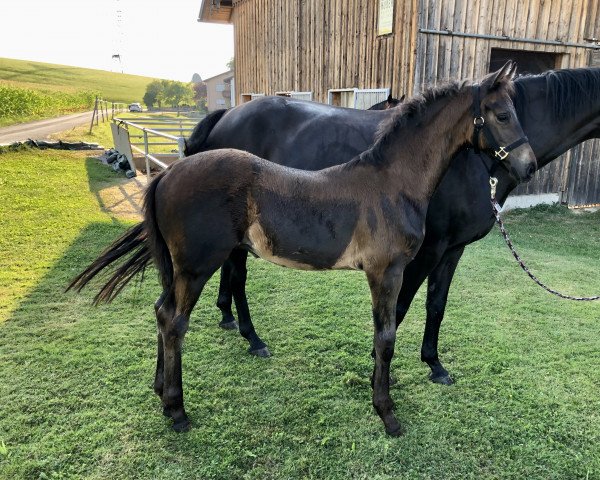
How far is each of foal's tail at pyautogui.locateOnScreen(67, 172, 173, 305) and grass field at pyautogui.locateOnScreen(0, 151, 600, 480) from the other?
27.1 inches

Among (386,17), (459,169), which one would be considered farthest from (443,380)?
(386,17)

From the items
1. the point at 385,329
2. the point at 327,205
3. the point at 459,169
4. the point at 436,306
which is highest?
the point at 459,169

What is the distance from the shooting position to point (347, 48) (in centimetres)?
818

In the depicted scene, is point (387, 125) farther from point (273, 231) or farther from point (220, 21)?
point (220, 21)

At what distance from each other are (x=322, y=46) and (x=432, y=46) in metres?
2.74

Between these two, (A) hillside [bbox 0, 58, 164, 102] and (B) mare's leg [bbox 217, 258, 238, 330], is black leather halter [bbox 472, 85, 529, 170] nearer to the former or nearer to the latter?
(B) mare's leg [bbox 217, 258, 238, 330]

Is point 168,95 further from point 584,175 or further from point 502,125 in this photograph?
point 502,125

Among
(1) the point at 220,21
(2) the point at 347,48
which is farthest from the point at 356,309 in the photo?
(1) the point at 220,21

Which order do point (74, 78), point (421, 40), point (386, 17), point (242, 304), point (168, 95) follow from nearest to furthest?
point (242, 304) < point (421, 40) < point (386, 17) < point (168, 95) < point (74, 78)

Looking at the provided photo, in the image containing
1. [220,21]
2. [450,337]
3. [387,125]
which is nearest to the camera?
[387,125]

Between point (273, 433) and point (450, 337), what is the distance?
1.85 meters

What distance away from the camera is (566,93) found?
2871 millimetres

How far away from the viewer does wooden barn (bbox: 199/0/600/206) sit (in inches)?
275

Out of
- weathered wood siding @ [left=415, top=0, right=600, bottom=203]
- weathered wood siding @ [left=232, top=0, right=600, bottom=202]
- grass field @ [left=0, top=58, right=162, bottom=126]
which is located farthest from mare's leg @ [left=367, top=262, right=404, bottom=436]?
grass field @ [left=0, top=58, right=162, bottom=126]
